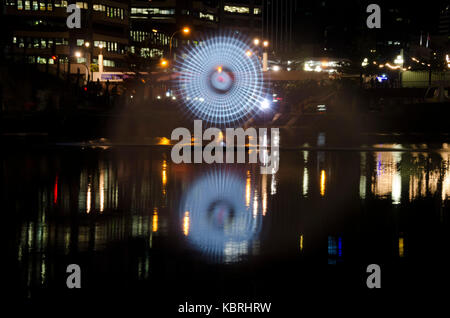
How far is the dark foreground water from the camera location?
26.4 feet

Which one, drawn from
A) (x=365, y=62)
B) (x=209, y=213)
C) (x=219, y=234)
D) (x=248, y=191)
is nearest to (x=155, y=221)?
(x=209, y=213)

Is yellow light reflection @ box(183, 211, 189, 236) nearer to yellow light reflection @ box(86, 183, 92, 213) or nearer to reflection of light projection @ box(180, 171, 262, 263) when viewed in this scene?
reflection of light projection @ box(180, 171, 262, 263)

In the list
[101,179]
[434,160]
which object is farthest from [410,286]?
[434,160]

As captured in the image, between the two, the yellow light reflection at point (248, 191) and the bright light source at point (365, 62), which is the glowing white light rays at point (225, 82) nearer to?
the bright light source at point (365, 62)

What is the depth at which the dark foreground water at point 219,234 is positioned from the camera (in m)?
8.05

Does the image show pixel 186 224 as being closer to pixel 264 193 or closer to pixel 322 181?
pixel 264 193

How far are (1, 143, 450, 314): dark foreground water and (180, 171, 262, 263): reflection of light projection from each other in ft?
0.08

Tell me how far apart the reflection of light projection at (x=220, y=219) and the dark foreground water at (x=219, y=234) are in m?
0.02

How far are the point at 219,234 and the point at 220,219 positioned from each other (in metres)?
1.39

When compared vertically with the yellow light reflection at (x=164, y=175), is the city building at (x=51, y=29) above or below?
above

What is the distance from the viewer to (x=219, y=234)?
11070mm

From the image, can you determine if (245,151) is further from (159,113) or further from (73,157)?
(159,113)

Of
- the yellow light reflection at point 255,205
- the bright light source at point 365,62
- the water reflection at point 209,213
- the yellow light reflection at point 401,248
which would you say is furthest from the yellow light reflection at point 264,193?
the bright light source at point 365,62

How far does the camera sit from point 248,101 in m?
73.1
